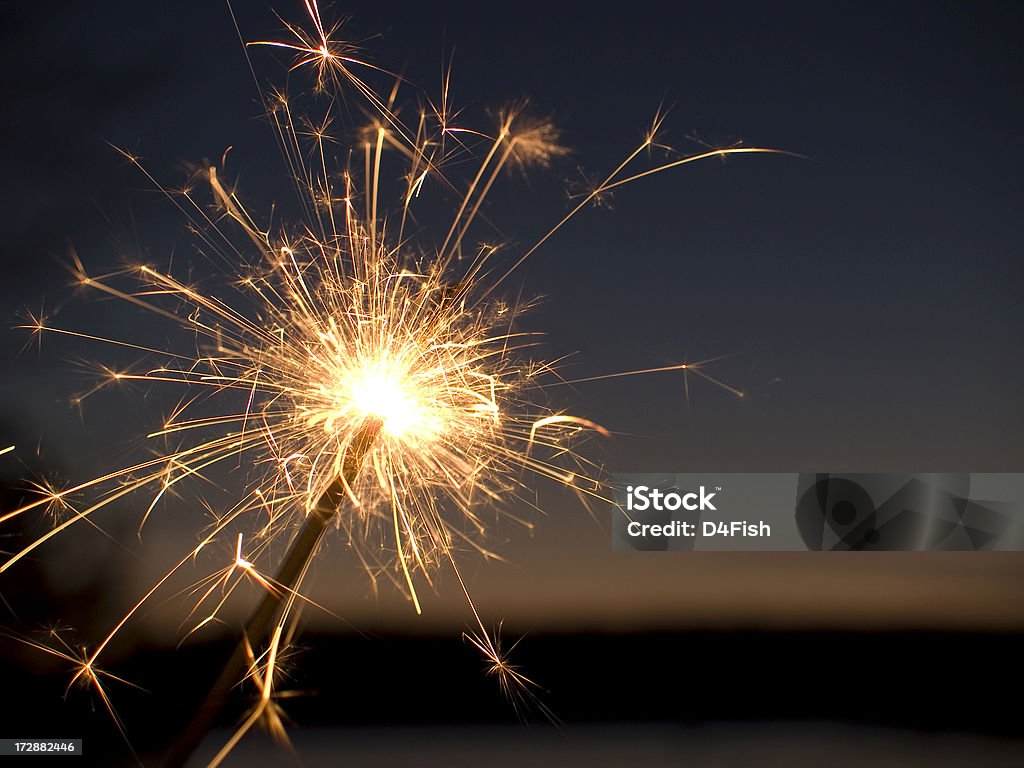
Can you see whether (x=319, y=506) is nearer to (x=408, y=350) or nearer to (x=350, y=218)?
(x=408, y=350)

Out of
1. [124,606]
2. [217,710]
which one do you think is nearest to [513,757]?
[124,606]

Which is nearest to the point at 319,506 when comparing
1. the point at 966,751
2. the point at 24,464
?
the point at 24,464

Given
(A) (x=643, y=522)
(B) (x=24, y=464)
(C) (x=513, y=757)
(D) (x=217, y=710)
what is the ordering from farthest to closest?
(C) (x=513, y=757)
(B) (x=24, y=464)
(A) (x=643, y=522)
(D) (x=217, y=710)

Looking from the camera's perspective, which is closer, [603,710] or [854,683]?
[603,710]

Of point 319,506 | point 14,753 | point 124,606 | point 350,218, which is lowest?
point 14,753

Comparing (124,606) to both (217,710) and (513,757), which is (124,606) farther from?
(217,710)

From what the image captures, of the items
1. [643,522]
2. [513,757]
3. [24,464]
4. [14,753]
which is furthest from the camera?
[513,757]

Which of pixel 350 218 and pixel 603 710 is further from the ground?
pixel 350 218
